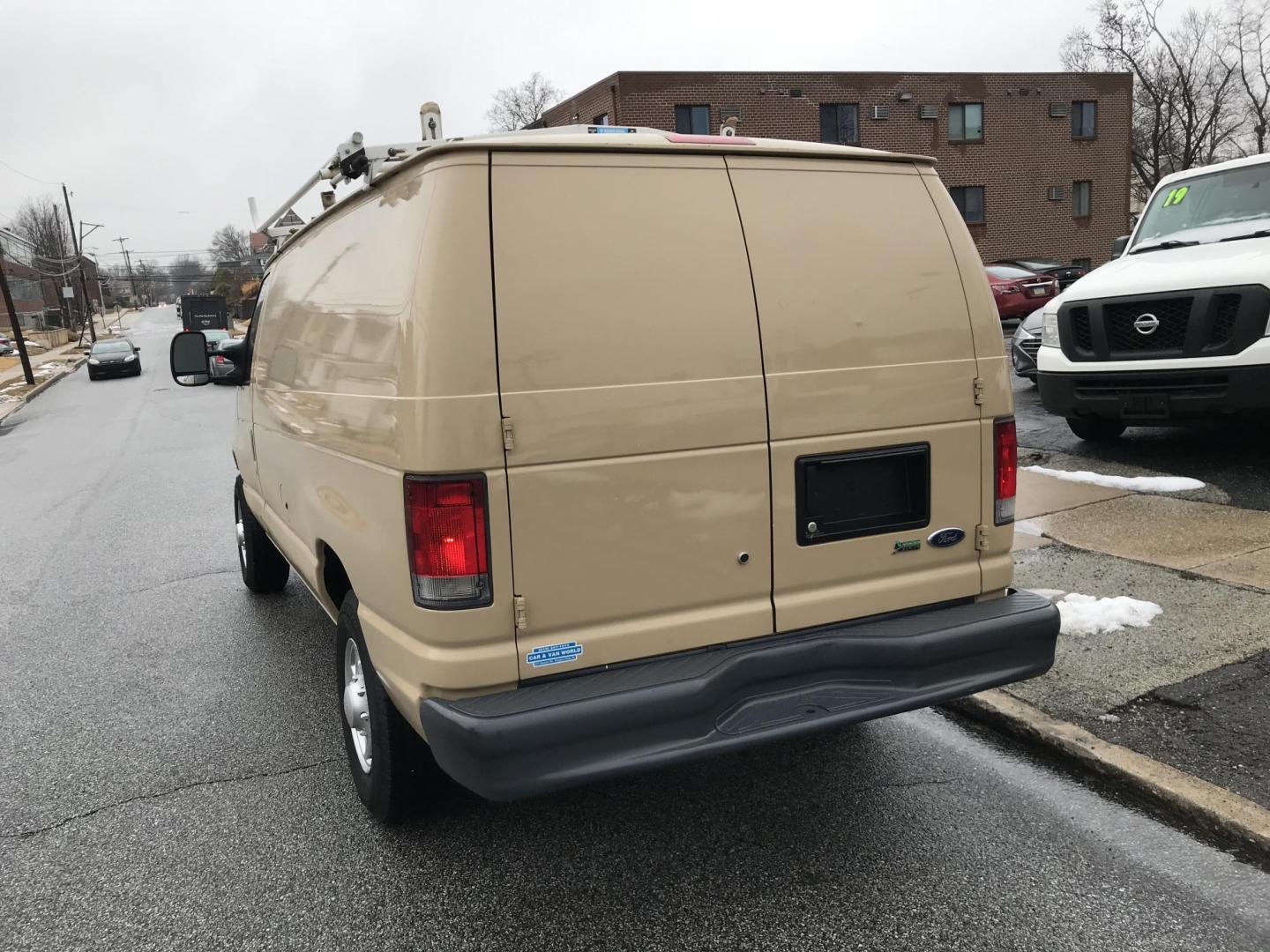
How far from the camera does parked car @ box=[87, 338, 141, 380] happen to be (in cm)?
3472

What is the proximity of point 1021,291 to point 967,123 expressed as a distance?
82.8 ft

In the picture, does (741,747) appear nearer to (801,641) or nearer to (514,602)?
(801,641)

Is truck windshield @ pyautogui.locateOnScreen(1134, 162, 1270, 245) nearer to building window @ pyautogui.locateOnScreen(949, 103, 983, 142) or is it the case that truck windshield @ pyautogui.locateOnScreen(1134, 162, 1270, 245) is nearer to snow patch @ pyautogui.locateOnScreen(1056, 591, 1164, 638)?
snow patch @ pyautogui.locateOnScreen(1056, 591, 1164, 638)

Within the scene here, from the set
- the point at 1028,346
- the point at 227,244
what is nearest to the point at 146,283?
the point at 227,244

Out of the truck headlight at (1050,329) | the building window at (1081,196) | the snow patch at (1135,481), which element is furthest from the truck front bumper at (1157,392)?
the building window at (1081,196)

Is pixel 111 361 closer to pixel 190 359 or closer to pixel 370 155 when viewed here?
pixel 190 359

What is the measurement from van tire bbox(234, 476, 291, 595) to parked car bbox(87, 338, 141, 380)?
33110mm

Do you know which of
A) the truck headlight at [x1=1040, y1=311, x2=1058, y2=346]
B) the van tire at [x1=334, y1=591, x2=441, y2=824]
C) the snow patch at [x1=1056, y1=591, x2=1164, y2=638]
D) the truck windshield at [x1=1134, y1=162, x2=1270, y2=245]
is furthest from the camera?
the truck headlight at [x1=1040, y1=311, x2=1058, y2=346]

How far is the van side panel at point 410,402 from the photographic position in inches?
98.9

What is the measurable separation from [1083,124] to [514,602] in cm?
4618

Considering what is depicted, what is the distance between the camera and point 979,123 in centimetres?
3981

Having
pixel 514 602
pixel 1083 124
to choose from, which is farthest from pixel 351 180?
pixel 1083 124

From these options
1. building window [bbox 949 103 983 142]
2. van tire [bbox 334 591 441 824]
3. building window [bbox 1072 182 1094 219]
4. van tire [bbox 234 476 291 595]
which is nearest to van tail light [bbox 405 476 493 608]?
van tire [bbox 334 591 441 824]

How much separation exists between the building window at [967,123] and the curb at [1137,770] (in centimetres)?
4044
